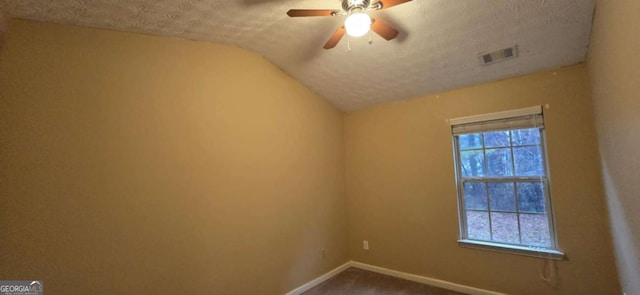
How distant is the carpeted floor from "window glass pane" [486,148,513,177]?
138 cm

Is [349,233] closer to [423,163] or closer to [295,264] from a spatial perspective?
[295,264]

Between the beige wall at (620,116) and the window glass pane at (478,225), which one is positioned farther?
the window glass pane at (478,225)

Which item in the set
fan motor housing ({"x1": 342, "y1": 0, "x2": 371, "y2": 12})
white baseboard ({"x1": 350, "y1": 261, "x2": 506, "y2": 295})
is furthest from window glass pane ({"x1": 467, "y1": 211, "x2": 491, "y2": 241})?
fan motor housing ({"x1": 342, "y1": 0, "x2": 371, "y2": 12})

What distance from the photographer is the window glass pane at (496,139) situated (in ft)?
9.68

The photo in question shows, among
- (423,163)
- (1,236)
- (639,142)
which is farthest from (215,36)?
(639,142)

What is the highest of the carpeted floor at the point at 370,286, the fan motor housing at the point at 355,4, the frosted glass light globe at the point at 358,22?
the fan motor housing at the point at 355,4

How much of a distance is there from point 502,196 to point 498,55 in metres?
1.45

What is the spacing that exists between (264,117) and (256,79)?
0.41 m

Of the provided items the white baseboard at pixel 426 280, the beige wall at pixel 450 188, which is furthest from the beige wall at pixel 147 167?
the beige wall at pixel 450 188

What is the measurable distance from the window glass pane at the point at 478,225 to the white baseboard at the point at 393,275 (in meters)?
0.54

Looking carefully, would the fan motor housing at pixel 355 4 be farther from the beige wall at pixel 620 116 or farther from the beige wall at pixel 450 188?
the beige wall at pixel 450 188

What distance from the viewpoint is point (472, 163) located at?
3.17m

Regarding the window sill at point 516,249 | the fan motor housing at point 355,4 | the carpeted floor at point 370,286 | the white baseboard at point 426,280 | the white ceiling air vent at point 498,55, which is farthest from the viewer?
the carpeted floor at point 370,286

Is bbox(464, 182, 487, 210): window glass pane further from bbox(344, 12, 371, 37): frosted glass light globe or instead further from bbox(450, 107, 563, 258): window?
bbox(344, 12, 371, 37): frosted glass light globe
